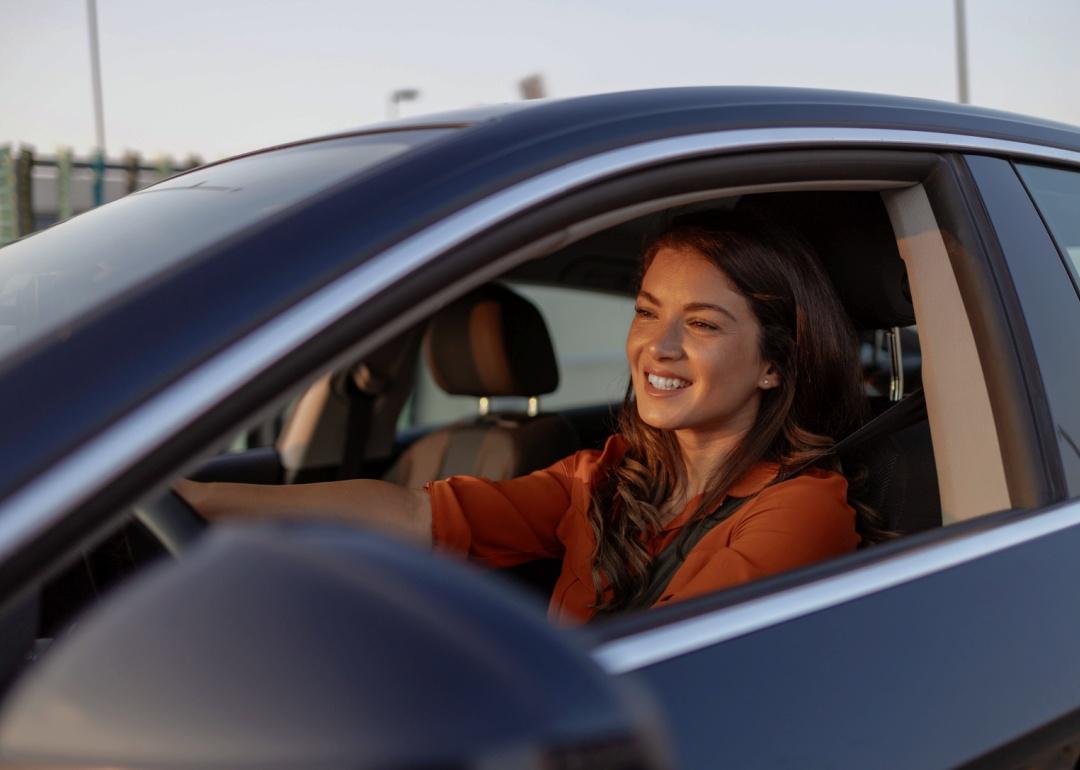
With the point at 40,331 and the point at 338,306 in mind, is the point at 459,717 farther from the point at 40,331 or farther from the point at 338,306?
the point at 40,331

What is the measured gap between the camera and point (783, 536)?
6.05ft

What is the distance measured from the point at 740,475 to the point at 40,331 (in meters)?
1.33

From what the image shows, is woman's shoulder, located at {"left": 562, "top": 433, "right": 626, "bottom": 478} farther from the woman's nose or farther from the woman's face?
the woman's nose

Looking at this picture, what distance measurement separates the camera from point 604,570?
2.08 meters

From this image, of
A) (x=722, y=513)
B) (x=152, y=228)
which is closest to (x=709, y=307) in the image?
(x=722, y=513)

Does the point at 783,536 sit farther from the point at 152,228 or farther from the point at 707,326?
the point at 152,228

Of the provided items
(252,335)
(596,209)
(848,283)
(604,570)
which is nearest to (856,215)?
(848,283)

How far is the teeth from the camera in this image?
6.97 ft

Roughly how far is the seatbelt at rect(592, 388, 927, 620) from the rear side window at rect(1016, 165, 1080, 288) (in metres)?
0.34

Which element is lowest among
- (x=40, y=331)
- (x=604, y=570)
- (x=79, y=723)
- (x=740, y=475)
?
(x=604, y=570)

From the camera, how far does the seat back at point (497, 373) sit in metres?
3.63

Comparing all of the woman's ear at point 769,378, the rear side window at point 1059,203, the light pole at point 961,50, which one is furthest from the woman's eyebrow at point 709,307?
the light pole at point 961,50

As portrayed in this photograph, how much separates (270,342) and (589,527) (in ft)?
4.31

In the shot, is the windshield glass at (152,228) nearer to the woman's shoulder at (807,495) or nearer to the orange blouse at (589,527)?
the orange blouse at (589,527)
